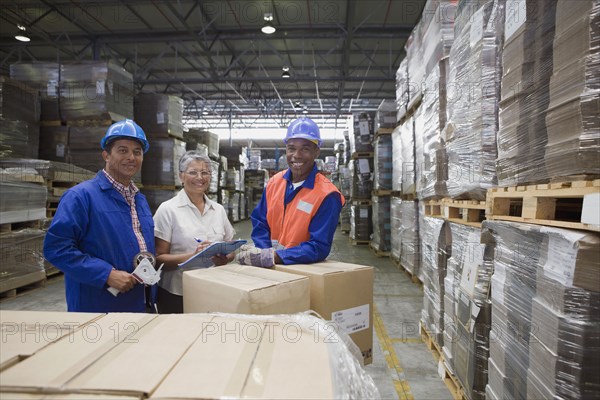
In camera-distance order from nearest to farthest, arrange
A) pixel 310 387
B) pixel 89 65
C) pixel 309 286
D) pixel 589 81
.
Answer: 1. pixel 310 387
2. pixel 589 81
3. pixel 309 286
4. pixel 89 65

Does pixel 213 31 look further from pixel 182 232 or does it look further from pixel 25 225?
pixel 182 232

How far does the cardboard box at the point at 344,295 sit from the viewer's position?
1613 mm

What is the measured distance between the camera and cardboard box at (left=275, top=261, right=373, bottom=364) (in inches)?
63.5

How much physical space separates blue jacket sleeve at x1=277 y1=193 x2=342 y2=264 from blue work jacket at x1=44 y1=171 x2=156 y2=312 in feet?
3.06

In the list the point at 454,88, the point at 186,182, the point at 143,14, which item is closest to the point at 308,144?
the point at 186,182

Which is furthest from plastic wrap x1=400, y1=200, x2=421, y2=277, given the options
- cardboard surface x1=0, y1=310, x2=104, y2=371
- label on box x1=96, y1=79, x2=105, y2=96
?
label on box x1=96, y1=79, x2=105, y2=96

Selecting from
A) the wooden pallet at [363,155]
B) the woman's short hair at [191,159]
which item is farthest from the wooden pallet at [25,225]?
the wooden pallet at [363,155]

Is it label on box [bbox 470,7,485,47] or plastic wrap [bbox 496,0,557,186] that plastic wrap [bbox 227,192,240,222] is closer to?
label on box [bbox 470,7,485,47]

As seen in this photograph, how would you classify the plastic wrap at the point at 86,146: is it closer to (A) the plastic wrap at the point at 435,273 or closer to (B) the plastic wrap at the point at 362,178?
(B) the plastic wrap at the point at 362,178

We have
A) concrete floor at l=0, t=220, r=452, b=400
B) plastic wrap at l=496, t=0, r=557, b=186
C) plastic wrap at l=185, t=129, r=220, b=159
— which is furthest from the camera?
plastic wrap at l=185, t=129, r=220, b=159

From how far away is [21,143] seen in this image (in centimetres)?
601

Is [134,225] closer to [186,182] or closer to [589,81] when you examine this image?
[186,182]

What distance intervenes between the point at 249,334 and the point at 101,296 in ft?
4.57

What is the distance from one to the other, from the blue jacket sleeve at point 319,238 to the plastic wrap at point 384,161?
5540 millimetres
